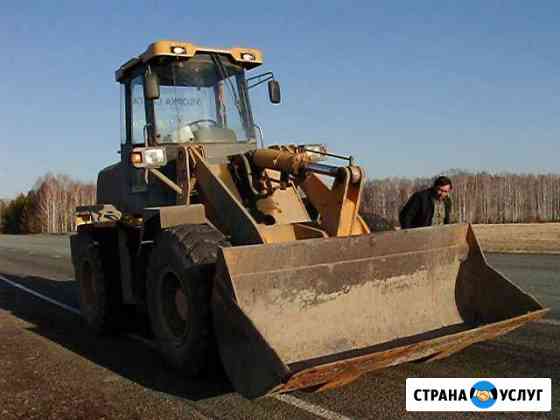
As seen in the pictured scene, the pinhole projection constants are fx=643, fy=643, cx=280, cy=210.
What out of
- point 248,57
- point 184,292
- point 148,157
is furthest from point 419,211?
point 184,292

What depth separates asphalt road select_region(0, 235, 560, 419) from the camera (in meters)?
4.77

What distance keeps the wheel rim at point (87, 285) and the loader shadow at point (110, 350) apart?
361mm

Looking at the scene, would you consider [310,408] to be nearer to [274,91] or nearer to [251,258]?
[251,258]

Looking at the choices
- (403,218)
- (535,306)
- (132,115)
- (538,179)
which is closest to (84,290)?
(132,115)

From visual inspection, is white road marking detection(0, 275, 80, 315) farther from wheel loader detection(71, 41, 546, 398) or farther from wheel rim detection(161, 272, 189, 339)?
wheel rim detection(161, 272, 189, 339)

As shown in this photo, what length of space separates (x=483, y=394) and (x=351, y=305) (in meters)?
1.26

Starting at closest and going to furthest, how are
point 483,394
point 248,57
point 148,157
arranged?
point 483,394 → point 148,157 → point 248,57

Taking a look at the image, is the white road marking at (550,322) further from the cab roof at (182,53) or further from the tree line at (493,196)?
→ the tree line at (493,196)

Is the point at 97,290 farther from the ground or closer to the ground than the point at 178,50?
closer to the ground

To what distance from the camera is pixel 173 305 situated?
596cm

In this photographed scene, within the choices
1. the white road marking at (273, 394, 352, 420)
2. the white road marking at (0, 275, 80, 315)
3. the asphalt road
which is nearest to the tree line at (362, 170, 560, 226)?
the white road marking at (0, 275, 80, 315)

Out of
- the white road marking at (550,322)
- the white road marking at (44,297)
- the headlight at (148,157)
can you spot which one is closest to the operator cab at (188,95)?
the headlight at (148,157)

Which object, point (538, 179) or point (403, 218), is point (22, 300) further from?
point (538, 179)

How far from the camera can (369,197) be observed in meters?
56.3
